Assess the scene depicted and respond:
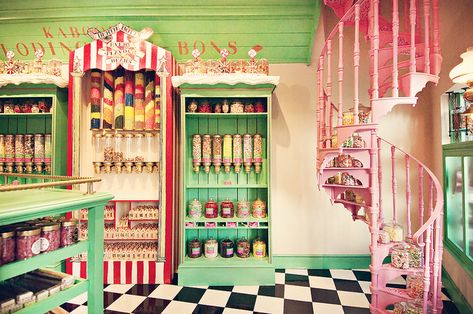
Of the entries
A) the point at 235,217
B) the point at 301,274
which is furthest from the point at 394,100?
the point at 301,274

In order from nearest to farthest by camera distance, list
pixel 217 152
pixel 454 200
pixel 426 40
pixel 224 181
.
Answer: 1. pixel 426 40
2. pixel 454 200
3. pixel 217 152
4. pixel 224 181

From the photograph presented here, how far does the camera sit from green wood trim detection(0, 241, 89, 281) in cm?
117

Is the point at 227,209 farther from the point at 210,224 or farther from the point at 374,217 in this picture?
the point at 374,217

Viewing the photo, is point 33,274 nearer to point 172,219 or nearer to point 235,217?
point 172,219

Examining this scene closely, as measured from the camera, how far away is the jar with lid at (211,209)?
3111mm

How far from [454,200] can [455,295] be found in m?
0.95

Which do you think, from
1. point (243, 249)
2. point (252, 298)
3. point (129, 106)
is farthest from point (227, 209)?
point (129, 106)

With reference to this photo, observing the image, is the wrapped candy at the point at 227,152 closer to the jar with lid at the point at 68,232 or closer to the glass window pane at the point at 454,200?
the jar with lid at the point at 68,232

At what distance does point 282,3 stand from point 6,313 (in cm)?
337

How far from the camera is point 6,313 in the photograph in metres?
1.19

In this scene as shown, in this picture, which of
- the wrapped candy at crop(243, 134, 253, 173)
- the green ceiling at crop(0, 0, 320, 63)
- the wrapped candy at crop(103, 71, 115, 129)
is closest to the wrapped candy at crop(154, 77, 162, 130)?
the wrapped candy at crop(103, 71, 115, 129)

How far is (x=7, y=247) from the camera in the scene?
1.23 meters

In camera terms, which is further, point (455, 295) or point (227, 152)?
point (227, 152)

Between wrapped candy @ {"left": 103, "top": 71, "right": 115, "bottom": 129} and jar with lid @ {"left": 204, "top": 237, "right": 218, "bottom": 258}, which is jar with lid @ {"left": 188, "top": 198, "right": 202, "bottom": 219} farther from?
→ wrapped candy @ {"left": 103, "top": 71, "right": 115, "bottom": 129}
